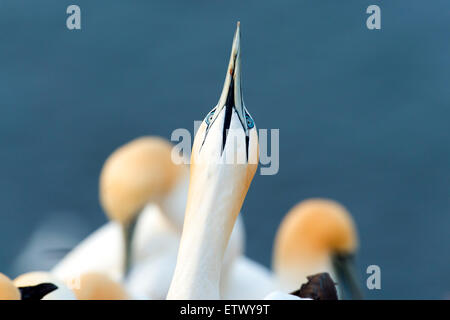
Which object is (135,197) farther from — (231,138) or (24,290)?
(231,138)

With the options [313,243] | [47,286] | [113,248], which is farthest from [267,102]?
[47,286]

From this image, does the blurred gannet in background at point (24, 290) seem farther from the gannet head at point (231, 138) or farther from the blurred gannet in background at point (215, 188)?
the gannet head at point (231, 138)

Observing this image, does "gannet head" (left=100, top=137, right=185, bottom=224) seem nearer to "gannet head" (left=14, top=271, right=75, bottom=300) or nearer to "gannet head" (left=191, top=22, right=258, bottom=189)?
"gannet head" (left=14, top=271, right=75, bottom=300)

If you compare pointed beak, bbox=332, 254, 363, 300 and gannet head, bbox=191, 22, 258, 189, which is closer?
gannet head, bbox=191, 22, 258, 189

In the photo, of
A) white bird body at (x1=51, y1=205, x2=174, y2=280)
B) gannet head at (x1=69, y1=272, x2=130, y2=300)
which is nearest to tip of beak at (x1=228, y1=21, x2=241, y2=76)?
gannet head at (x1=69, y1=272, x2=130, y2=300)

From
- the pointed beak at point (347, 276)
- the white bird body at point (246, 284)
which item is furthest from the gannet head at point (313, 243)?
the white bird body at point (246, 284)
